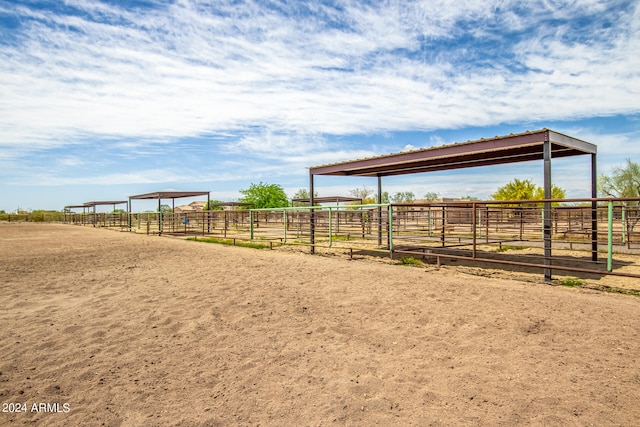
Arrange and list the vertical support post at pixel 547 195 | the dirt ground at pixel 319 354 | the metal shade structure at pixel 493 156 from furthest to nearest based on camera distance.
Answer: the metal shade structure at pixel 493 156 < the vertical support post at pixel 547 195 < the dirt ground at pixel 319 354

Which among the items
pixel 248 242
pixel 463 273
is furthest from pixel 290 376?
pixel 248 242

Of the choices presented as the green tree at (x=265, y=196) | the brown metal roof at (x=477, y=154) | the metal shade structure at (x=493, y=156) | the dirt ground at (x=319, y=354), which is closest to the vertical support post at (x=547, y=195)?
the metal shade structure at (x=493, y=156)

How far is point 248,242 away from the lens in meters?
16.7

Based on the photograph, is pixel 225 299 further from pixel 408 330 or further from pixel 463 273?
pixel 463 273

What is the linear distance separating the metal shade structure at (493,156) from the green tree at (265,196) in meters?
32.2

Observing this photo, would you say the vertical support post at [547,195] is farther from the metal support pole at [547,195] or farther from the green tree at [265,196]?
the green tree at [265,196]

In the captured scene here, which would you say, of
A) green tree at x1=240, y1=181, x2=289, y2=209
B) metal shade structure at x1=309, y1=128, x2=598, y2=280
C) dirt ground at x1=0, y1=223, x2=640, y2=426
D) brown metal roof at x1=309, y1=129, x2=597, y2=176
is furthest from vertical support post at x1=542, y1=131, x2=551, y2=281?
green tree at x1=240, y1=181, x2=289, y2=209

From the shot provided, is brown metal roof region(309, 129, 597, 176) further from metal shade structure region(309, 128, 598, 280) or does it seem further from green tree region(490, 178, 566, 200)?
green tree region(490, 178, 566, 200)

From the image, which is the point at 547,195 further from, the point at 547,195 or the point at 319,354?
the point at 319,354

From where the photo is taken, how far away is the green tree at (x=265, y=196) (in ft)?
150

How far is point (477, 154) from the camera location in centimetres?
966

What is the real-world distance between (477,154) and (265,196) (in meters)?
38.1

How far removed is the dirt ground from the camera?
3.04 meters

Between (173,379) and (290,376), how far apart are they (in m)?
1.16
